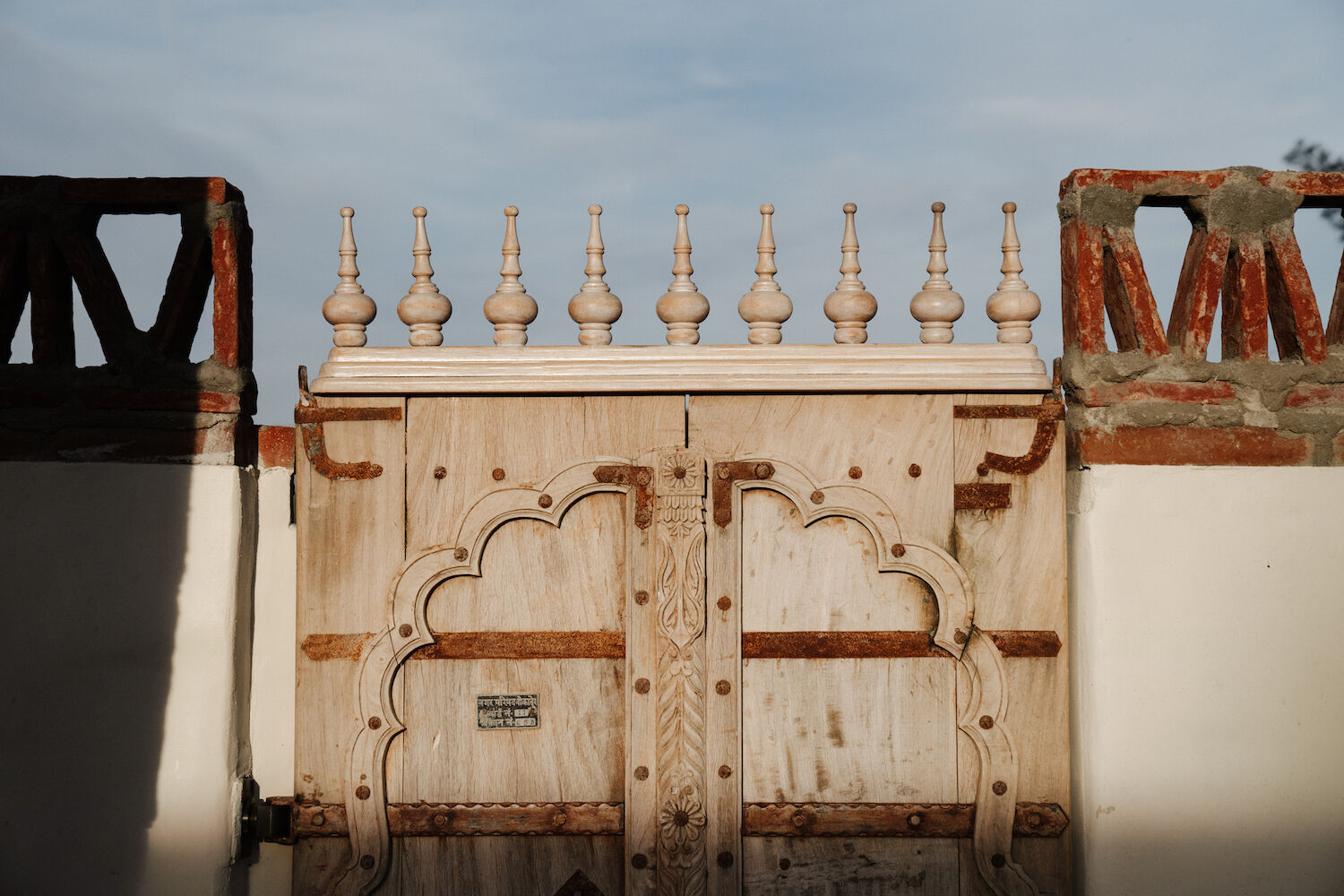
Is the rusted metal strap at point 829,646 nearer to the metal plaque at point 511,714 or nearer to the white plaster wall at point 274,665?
the metal plaque at point 511,714

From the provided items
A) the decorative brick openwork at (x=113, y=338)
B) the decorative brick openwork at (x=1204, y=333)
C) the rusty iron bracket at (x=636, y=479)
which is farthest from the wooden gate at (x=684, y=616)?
the decorative brick openwork at (x=113, y=338)

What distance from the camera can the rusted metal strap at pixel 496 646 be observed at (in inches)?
Answer: 123

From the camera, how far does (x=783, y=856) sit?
10.2 feet

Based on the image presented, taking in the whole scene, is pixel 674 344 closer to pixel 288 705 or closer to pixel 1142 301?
pixel 1142 301

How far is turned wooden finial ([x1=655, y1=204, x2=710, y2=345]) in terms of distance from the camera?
3156 millimetres

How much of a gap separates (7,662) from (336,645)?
0.81 metres

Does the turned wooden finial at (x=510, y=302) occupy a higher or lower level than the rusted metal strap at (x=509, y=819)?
higher

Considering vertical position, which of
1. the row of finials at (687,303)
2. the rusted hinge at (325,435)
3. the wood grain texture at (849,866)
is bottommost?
the wood grain texture at (849,866)

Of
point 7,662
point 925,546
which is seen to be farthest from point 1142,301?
point 7,662

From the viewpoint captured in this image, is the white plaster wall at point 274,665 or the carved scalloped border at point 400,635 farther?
the white plaster wall at point 274,665

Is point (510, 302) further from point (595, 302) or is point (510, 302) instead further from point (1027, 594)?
point (1027, 594)

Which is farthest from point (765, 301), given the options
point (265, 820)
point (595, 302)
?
point (265, 820)

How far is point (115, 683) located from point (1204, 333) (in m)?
2.95

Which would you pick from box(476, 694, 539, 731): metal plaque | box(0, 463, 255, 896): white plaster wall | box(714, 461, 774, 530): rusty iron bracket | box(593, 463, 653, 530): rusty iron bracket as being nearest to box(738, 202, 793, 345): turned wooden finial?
box(714, 461, 774, 530): rusty iron bracket
